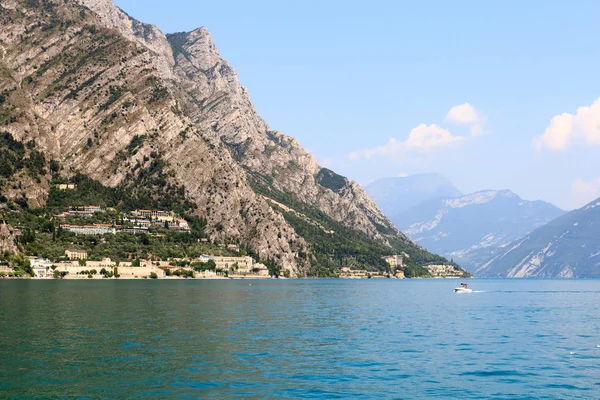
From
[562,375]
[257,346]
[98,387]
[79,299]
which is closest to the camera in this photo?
[98,387]

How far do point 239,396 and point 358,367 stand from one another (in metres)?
15.4

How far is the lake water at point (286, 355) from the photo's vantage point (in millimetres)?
46688

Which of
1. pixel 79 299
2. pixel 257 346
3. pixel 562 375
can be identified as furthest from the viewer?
pixel 79 299

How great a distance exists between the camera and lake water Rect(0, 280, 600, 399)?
4669 centimetres

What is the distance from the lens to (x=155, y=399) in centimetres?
4244

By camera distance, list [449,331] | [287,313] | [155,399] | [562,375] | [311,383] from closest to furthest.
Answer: [155,399] → [311,383] → [562,375] → [449,331] → [287,313]

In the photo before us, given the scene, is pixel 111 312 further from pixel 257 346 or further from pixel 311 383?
pixel 311 383

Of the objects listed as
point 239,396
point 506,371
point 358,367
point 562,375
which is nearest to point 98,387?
point 239,396

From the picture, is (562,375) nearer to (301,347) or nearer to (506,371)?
(506,371)

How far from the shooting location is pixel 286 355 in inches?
2406

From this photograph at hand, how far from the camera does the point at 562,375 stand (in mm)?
54250

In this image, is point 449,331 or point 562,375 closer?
point 562,375

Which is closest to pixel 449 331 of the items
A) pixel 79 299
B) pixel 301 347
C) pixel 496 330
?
pixel 496 330

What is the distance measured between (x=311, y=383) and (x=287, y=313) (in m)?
59.1
